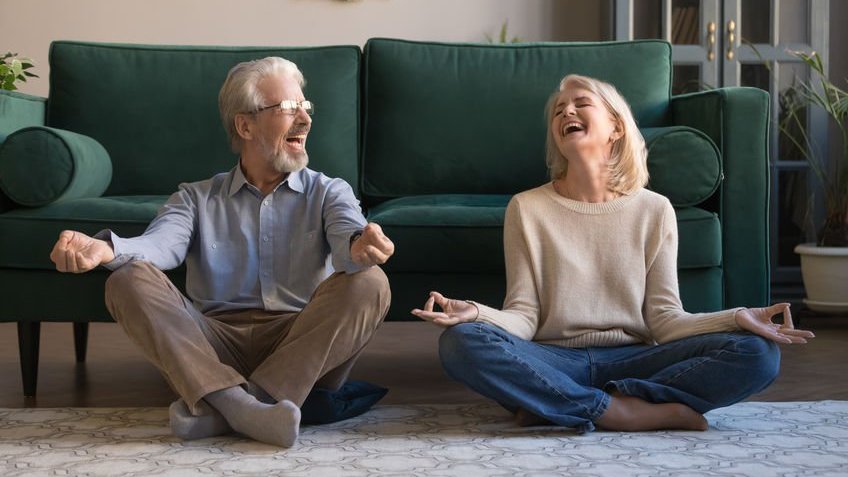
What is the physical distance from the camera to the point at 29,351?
2.82m

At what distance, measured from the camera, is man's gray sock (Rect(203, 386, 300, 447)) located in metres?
2.10

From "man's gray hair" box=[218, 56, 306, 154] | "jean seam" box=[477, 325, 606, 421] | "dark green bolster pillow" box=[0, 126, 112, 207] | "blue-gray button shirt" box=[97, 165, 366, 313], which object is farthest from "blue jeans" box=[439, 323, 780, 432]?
"dark green bolster pillow" box=[0, 126, 112, 207]

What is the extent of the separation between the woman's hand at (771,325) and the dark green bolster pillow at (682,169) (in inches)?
24.4

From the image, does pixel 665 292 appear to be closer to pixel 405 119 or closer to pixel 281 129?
pixel 281 129

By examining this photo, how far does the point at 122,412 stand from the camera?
2562 millimetres

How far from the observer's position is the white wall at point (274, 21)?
17.3 feet

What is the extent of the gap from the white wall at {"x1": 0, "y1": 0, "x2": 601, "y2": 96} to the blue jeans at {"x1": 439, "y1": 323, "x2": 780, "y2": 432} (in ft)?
10.7

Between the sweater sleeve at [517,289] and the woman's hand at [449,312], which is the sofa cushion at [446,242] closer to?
the sweater sleeve at [517,289]

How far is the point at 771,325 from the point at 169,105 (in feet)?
6.57

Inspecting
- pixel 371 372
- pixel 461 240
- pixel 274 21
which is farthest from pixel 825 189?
pixel 274 21

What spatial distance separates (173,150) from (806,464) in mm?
2129

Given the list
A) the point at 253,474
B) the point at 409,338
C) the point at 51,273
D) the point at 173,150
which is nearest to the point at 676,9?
the point at 409,338

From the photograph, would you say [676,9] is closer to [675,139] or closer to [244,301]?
[675,139]

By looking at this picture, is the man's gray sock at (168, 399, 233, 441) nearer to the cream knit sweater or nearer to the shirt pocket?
the shirt pocket
